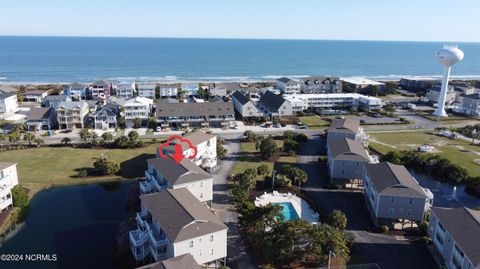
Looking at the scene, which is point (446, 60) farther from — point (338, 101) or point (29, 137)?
point (29, 137)

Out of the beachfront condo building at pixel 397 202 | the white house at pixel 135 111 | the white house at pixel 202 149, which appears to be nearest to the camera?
the beachfront condo building at pixel 397 202

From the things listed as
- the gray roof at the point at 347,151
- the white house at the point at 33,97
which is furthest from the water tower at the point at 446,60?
the white house at the point at 33,97

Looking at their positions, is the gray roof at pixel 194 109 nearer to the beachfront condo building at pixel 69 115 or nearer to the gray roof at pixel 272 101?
the gray roof at pixel 272 101

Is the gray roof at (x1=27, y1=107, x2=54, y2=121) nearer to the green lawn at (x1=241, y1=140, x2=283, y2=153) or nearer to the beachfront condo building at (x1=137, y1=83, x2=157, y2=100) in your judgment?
the beachfront condo building at (x1=137, y1=83, x2=157, y2=100)

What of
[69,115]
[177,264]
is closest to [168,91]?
[69,115]

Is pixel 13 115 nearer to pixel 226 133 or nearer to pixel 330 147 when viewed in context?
pixel 226 133

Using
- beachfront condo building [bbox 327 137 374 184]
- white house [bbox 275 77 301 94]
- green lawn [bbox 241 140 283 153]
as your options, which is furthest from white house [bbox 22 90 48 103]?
beachfront condo building [bbox 327 137 374 184]
